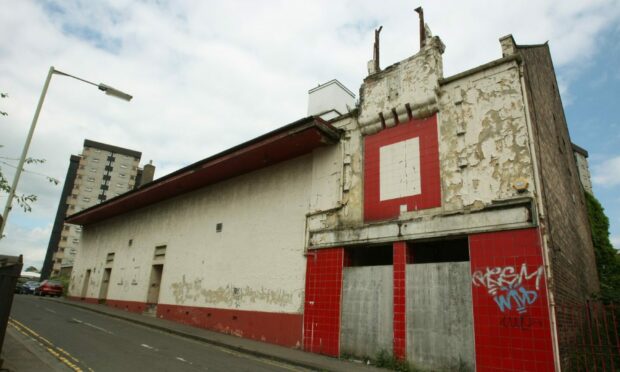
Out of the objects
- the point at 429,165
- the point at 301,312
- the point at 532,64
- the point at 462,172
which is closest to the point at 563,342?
the point at 462,172

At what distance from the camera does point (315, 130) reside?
1194 centimetres

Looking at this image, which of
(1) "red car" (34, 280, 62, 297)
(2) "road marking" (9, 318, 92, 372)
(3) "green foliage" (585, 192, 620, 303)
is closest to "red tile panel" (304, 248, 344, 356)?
(2) "road marking" (9, 318, 92, 372)

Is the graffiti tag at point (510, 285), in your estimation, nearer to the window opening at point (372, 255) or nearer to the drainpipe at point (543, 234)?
the drainpipe at point (543, 234)

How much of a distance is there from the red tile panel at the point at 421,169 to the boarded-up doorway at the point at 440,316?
1.65m

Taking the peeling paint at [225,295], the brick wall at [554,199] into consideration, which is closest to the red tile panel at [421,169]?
the brick wall at [554,199]

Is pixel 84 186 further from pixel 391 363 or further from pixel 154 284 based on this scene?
pixel 391 363

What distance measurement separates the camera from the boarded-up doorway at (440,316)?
8.24m

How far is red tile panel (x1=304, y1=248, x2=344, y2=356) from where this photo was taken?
10605mm

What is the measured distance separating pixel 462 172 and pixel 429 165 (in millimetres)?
927

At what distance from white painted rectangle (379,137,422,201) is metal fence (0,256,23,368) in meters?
8.31

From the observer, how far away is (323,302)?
11.1m

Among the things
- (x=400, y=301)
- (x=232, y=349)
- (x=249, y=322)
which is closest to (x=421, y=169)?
(x=400, y=301)

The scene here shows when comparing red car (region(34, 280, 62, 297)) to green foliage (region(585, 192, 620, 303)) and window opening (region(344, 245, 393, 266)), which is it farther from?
green foliage (region(585, 192, 620, 303))

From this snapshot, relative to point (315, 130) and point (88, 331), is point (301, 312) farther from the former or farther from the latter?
point (88, 331)
